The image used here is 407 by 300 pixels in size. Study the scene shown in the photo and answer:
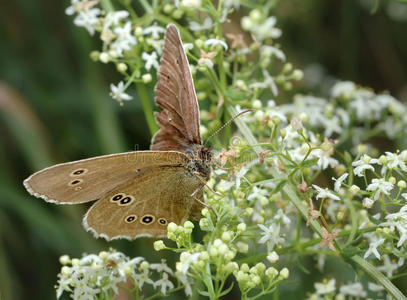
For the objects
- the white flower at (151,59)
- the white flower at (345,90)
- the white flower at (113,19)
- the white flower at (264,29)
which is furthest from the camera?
the white flower at (345,90)

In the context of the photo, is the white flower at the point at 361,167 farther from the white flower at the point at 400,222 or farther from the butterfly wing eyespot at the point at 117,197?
the butterfly wing eyespot at the point at 117,197

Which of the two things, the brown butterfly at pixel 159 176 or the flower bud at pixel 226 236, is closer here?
the flower bud at pixel 226 236

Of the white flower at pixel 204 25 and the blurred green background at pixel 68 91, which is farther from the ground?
the white flower at pixel 204 25

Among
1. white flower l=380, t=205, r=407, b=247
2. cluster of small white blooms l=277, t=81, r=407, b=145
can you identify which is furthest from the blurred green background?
white flower l=380, t=205, r=407, b=247

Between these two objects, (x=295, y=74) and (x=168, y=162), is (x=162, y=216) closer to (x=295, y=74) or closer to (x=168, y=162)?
(x=168, y=162)

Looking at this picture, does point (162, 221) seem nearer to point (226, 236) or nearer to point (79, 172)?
point (79, 172)

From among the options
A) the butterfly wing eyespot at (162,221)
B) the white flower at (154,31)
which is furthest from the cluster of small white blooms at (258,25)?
the butterfly wing eyespot at (162,221)

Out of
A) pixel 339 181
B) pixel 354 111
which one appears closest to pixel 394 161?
pixel 339 181
